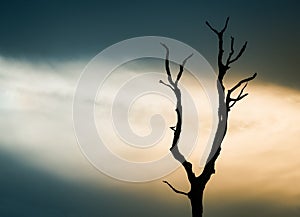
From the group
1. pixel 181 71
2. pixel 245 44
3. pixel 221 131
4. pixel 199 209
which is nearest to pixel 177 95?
pixel 181 71

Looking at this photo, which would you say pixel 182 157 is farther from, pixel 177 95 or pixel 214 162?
→ pixel 177 95

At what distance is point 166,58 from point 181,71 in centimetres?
78

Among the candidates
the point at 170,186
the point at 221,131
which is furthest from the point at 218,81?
the point at 170,186

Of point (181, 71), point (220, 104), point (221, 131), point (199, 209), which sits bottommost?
point (199, 209)

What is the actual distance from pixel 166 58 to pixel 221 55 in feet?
7.10

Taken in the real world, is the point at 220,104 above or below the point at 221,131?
above

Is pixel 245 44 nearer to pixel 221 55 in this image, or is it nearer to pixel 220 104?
pixel 221 55

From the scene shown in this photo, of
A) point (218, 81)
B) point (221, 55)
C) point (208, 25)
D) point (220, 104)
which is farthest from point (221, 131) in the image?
point (208, 25)

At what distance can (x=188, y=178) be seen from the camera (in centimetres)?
1474

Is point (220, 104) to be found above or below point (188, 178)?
above

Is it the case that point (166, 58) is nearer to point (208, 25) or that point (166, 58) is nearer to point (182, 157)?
point (208, 25)

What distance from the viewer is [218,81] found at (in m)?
15.1

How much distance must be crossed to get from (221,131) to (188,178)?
2.20 meters

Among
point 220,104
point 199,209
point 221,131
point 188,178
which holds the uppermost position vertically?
point 220,104
